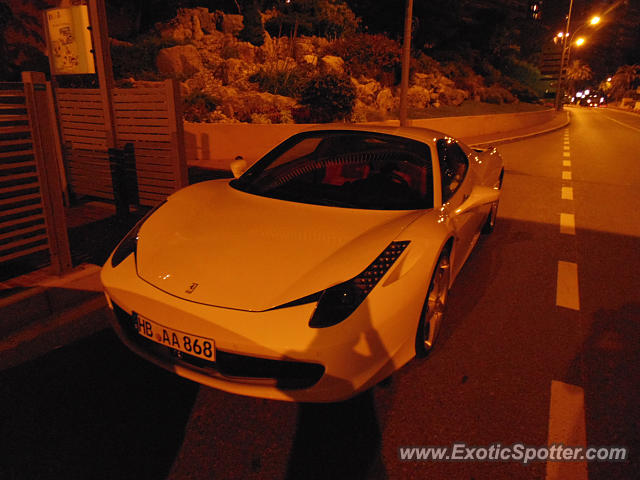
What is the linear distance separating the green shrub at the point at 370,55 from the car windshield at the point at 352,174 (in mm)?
17384

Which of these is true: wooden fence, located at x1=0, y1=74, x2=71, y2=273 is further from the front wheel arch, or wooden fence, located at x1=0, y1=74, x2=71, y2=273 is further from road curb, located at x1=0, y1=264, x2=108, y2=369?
the front wheel arch

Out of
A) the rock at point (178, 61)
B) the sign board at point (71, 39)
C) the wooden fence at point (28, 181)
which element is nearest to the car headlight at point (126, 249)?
the wooden fence at point (28, 181)

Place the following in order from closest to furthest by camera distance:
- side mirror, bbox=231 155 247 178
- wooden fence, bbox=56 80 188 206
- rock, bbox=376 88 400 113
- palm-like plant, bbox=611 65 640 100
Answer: side mirror, bbox=231 155 247 178
wooden fence, bbox=56 80 188 206
rock, bbox=376 88 400 113
palm-like plant, bbox=611 65 640 100

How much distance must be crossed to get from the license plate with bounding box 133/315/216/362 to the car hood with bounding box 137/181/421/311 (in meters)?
0.18

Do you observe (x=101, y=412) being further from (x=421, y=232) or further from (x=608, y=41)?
(x=608, y=41)

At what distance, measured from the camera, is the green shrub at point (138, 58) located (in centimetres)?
1593

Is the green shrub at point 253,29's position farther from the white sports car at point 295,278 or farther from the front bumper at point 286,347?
the front bumper at point 286,347

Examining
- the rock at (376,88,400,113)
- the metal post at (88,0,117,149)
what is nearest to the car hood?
the metal post at (88,0,117,149)

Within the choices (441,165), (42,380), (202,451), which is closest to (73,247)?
(42,380)

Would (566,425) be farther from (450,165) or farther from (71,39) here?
(71,39)

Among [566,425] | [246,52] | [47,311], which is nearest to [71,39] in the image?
[47,311]

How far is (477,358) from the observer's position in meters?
3.01

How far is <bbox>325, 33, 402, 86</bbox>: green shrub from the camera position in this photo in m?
20.3

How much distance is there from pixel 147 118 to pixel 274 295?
4.41m
